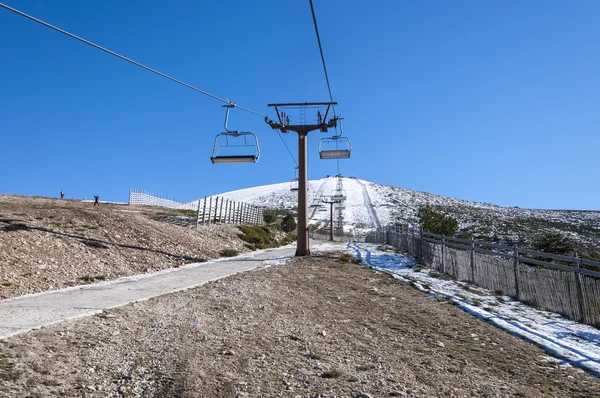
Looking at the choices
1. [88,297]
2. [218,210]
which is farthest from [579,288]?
Answer: [218,210]

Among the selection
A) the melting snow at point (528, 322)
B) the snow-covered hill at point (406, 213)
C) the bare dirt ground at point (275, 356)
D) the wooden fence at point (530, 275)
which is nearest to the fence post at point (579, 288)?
the wooden fence at point (530, 275)

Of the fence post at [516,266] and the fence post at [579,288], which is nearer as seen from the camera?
the fence post at [579,288]

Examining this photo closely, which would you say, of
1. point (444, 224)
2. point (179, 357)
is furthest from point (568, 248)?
point (179, 357)

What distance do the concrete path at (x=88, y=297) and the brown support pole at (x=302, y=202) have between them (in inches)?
271

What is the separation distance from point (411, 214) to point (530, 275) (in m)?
105

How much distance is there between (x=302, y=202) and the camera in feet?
70.3

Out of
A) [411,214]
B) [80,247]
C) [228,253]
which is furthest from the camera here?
[411,214]

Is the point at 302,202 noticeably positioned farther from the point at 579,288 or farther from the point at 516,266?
the point at 579,288

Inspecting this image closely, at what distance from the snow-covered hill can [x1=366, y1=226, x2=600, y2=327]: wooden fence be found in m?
59.3

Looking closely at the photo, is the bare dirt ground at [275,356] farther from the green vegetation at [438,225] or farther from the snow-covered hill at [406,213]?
the snow-covered hill at [406,213]

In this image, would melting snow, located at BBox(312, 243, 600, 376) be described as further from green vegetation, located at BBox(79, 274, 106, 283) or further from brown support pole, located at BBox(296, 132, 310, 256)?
green vegetation, located at BBox(79, 274, 106, 283)

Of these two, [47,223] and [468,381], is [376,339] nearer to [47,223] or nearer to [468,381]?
[468,381]

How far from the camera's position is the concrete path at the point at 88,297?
21.9 ft

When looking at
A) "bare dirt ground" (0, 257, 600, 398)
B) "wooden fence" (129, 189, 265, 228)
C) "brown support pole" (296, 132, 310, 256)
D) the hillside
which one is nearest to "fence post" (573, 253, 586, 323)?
"bare dirt ground" (0, 257, 600, 398)
